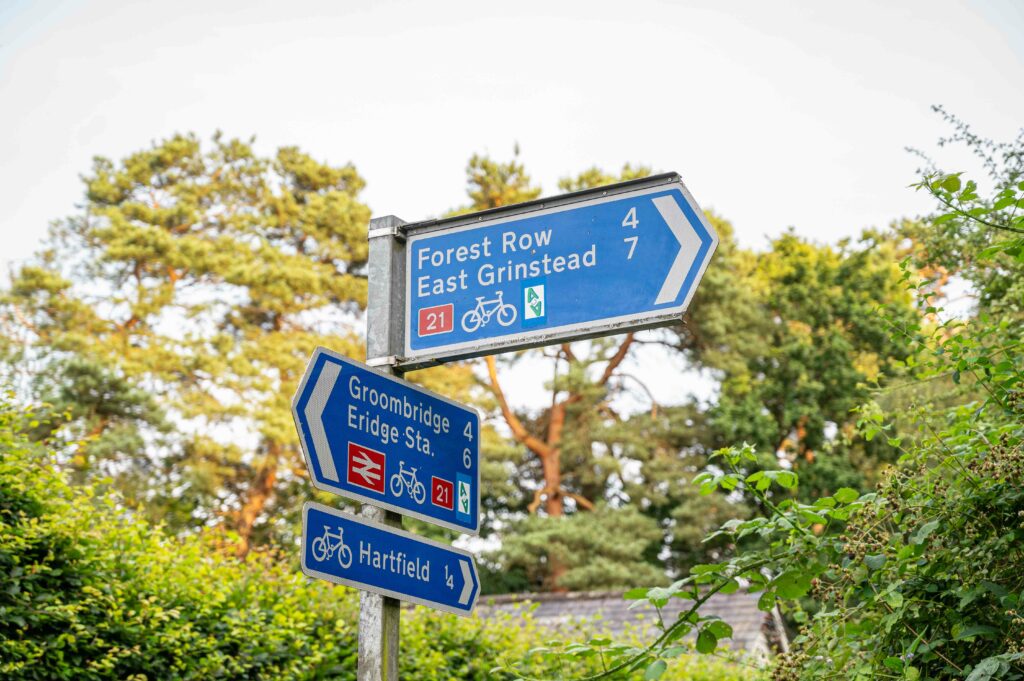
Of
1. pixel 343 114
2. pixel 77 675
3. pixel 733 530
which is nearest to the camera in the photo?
pixel 733 530

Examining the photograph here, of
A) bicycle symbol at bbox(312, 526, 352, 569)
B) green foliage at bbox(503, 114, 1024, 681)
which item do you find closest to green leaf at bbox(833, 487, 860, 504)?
green foliage at bbox(503, 114, 1024, 681)

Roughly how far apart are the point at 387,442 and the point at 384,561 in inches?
14.4

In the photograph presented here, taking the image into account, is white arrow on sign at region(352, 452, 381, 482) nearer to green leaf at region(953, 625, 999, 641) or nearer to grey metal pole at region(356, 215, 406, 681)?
grey metal pole at region(356, 215, 406, 681)

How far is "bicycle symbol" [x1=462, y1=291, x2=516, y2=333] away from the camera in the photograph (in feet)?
11.1

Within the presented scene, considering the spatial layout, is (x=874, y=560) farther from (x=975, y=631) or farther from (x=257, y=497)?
(x=257, y=497)

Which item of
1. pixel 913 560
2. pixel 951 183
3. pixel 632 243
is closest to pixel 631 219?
pixel 632 243

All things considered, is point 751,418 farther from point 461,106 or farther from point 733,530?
point 733,530

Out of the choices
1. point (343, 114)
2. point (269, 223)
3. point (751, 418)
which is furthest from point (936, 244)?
point (343, 114)

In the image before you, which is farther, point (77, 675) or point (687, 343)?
point (687, 343)

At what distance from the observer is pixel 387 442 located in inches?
127

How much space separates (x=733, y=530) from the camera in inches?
167

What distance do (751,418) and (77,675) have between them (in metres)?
25.1

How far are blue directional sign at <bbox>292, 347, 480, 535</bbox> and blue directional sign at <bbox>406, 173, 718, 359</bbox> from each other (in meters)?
0.23

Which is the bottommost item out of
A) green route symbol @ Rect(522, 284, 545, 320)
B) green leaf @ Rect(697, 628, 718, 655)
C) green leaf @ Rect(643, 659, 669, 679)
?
green leaf @ Rect(643, 659, 669, 679)
